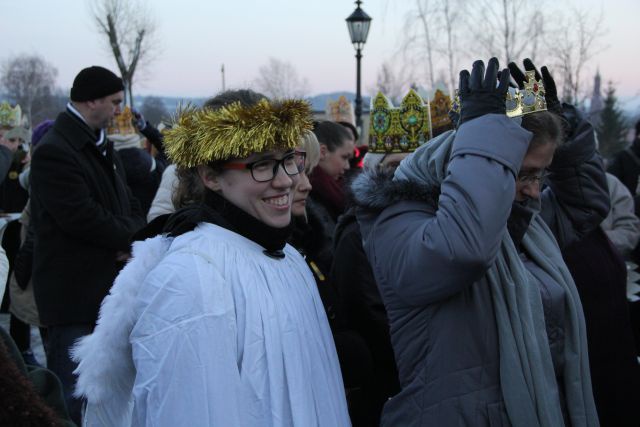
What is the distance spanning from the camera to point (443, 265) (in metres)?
1.84

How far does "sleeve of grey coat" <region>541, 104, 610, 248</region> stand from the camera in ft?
9.37

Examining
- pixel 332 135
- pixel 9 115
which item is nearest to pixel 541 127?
pixel 332 135

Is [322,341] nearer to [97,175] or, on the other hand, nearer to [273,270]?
[273,270]

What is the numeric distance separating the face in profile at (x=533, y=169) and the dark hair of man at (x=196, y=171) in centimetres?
98

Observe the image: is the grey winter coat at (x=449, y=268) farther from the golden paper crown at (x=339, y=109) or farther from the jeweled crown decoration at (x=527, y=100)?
the golden paper crown at (x=339, y=109)

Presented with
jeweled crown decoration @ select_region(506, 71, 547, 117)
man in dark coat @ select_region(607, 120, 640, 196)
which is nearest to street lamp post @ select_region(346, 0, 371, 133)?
man in dark coat @ select_region(607, 120, 640, 196)

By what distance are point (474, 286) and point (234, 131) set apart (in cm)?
90

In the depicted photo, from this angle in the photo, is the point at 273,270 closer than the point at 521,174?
Yes

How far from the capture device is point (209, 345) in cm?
174

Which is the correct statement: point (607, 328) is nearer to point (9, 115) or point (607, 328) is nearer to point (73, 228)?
point (73, 228)

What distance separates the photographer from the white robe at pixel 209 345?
1.72 meters

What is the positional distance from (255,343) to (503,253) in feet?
2.87

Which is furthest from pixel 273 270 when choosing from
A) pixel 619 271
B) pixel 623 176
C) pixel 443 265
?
pixel 623 176

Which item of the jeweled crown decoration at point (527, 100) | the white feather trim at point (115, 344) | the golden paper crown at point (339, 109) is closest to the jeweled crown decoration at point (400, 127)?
the jeweled crown decoration at point (527, 100)
